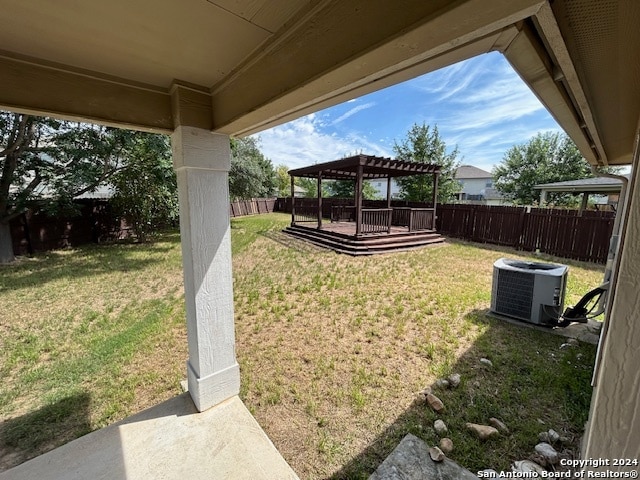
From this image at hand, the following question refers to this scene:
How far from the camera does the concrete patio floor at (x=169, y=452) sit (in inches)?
63.3

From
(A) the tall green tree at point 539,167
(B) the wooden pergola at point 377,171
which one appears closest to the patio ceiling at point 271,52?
(B) the wooden pergola at point 377,171

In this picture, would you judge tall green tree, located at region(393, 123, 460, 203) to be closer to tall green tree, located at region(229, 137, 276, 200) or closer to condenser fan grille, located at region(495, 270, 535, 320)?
tall green tree, located at region(229, 137, 276, 200)

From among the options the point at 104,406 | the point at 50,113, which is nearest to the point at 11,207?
the point at 104,406

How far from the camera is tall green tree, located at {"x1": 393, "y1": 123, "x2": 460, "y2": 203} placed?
15.1 meters

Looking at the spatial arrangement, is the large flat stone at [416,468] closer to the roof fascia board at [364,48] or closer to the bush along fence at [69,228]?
the roof fascia board at [364,48]

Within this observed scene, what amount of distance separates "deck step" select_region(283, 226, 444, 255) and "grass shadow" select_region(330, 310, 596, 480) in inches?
189

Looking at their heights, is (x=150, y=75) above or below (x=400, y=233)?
above

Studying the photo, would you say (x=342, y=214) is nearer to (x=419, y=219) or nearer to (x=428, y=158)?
(x=419, y=219)

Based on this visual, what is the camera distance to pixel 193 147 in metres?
1.78

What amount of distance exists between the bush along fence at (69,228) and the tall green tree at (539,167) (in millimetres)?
22291

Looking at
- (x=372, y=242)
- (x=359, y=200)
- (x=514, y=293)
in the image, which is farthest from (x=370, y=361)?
(x=359, y=200)

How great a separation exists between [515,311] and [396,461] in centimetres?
296

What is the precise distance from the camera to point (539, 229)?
321 inches

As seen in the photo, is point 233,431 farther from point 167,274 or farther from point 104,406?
point 167,274
